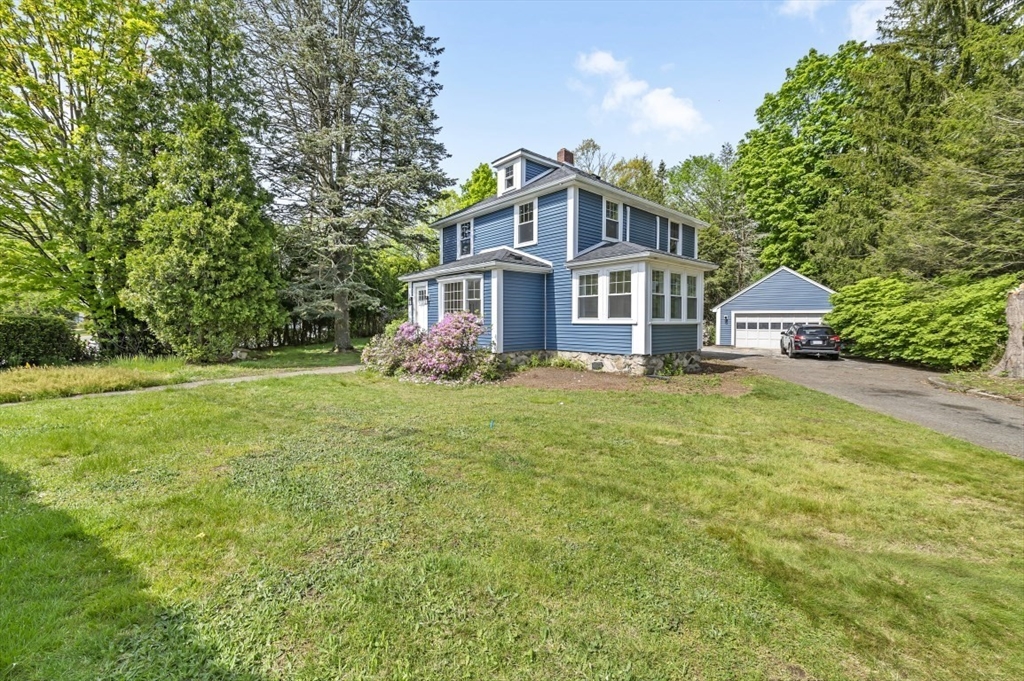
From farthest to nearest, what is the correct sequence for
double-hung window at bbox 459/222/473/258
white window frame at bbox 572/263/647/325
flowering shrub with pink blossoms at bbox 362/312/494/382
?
double-hung window at bbox 459/222/473/258 → white window frame at bbox 572/263/647/325 → flowering shrub with pink blossoms at bbox 362/312/494/382

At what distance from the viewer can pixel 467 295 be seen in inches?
533

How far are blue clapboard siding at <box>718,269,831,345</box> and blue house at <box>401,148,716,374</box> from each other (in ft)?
37.4

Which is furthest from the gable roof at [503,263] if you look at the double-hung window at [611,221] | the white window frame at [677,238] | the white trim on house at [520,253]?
the white window frame at [677,238]

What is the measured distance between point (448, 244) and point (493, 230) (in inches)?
127

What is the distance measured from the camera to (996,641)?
217cm

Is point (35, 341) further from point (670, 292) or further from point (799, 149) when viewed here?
point (799, 149)

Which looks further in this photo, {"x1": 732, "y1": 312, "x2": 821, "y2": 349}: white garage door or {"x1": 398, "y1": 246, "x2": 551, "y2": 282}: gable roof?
{"x1": 732, "y1": 312, "x2": 821, "y2": 349}: white garage door

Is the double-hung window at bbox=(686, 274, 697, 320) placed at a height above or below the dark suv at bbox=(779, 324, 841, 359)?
above

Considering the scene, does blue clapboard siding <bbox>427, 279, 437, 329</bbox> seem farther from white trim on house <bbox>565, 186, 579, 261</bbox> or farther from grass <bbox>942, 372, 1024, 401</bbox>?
grass <bbox>942, 372, 1024, 401</bbox>

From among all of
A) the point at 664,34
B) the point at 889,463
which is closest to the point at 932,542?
the point at 889,463

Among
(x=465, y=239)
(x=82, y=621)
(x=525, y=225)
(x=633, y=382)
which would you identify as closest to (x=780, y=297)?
(x=525, y=225)

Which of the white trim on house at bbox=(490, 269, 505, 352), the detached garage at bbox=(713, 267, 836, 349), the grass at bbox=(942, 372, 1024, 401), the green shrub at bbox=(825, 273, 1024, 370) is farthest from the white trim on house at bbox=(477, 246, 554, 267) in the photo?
the detached garage at bbox=(713, 267, 836, 349)

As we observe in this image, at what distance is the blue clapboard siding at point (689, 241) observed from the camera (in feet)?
59.7

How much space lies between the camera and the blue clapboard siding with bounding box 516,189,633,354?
497 inches
